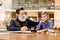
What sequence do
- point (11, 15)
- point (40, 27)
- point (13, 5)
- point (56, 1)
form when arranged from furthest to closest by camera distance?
point (56, 1) → point (13, 5) → point (11, 15) → point (40, 27)

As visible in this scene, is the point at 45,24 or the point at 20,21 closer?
the point at 45,24

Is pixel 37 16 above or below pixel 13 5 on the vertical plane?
below

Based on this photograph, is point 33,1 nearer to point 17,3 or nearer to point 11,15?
point 17,3

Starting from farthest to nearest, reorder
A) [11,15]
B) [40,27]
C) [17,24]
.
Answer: [11,15]
[17,24]
[40,27]

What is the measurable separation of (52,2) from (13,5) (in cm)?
83

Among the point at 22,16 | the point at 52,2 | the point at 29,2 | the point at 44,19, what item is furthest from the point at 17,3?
the point at 44,19

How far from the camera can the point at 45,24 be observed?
6.47 ft

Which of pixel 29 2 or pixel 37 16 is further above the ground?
pixel 29 2

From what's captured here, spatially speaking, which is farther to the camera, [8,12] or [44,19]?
[8,12]

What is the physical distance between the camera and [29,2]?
3.96 m

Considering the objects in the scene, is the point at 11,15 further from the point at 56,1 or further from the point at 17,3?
the point at 56,1

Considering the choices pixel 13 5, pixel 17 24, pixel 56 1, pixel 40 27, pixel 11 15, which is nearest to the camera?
pixel 40 27

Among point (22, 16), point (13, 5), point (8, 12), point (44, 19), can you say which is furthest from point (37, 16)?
point (44, 19)

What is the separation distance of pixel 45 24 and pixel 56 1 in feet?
6.24
